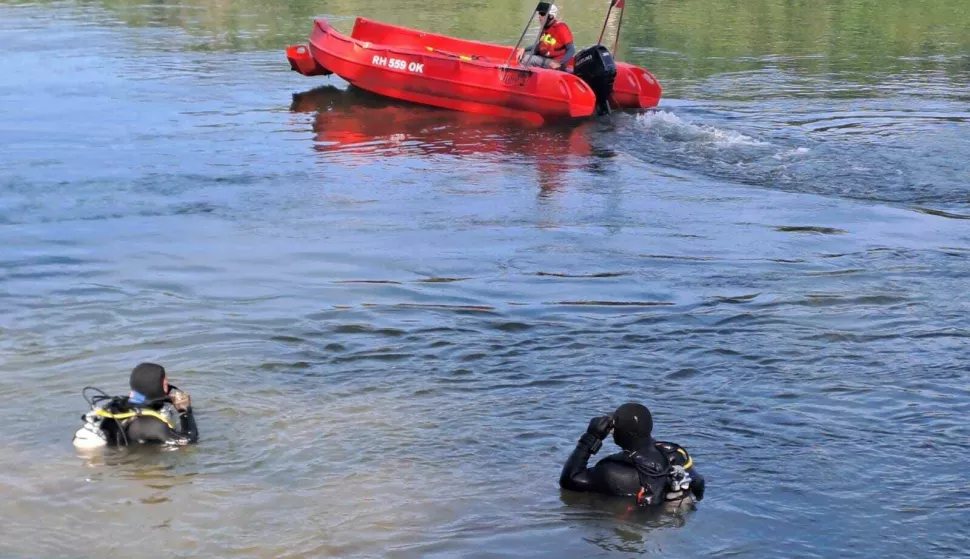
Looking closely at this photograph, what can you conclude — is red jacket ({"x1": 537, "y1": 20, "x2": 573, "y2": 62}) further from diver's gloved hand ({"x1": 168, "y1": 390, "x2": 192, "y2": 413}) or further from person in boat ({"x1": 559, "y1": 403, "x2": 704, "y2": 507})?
person in boat ({"x1": 559, "y1": 403, "x2": 704, "y2": 507})

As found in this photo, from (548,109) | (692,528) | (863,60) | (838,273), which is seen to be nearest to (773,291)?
(838,273)

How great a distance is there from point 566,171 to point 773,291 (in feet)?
18.6

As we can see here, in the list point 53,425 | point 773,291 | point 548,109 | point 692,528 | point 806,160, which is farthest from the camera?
point 548,109

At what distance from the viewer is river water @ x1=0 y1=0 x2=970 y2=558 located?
292 inches

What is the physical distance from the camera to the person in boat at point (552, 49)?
20031 mm

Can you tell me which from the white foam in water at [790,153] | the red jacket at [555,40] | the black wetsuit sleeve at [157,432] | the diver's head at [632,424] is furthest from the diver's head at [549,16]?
the diver's head at [632,424]

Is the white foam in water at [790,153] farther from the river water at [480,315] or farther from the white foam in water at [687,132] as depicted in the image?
the white foam in water at [687,132]

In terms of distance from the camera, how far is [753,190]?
1535 centimetres

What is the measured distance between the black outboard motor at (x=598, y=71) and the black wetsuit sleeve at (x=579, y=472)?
12.8m

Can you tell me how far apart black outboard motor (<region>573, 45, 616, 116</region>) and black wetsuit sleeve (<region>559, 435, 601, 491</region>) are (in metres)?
12.8

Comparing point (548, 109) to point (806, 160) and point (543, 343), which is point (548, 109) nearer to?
point (806, 160)

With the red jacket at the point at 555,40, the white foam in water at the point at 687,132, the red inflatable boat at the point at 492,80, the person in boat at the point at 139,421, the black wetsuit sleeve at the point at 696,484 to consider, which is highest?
the red jacket at the point at 555,40

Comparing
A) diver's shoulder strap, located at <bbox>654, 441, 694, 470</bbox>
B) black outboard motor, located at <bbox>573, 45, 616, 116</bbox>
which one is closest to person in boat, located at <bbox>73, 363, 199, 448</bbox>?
diver's shoulder strap, located at <bbox>654, 441, 694, 470</bbox>

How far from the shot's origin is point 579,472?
7.33 meters
